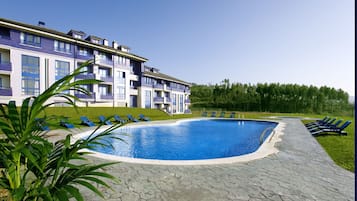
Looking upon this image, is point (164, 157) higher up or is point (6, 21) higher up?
point (6, 21)

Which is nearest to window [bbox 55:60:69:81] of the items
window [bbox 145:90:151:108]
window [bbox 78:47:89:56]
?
window [bbox 78:47:89:56]

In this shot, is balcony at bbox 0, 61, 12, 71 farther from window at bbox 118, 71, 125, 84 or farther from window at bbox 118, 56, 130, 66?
window at bbox 118, 56, 130, 66

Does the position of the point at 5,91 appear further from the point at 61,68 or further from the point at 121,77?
the point at 121,77

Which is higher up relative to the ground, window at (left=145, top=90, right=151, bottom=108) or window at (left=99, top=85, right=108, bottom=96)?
window at (left=99, top=85, right=108, bottom=96)

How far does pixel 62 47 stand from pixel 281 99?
4644cm

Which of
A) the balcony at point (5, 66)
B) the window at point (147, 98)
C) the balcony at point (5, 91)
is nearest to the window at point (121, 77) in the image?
the window at point (147, 98)

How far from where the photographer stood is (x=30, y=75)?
1991 cm

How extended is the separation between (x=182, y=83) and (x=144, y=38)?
2118 centimetres

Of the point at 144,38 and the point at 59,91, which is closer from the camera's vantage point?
the point at 59,91

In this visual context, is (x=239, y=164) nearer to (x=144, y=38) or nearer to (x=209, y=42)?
(x=209, y=42)

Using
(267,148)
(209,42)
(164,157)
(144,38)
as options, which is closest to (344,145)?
(267,148)

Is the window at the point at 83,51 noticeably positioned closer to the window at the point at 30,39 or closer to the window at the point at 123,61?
the window at the point at 30,39

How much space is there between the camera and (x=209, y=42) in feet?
68.8

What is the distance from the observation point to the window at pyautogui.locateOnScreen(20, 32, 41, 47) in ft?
63.3
